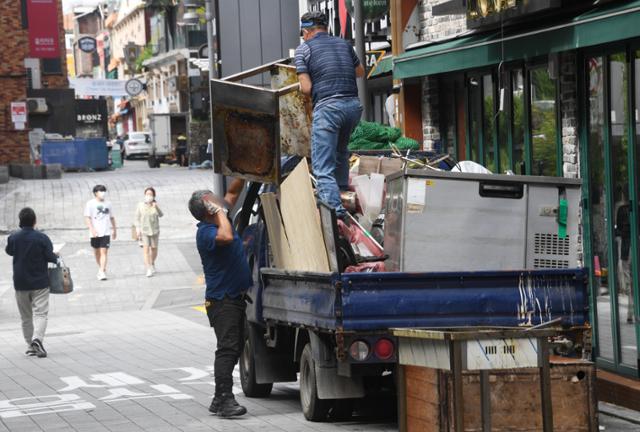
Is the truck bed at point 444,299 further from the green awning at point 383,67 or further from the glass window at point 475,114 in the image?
the green awning at point 383,67

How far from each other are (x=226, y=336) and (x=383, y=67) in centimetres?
858

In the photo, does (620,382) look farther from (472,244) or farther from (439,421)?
(439,421)

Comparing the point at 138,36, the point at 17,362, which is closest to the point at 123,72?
the point at 138,36

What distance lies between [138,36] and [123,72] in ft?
42.7

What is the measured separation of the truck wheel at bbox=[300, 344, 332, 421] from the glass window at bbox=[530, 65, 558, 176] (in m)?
3.96

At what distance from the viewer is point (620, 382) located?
1130cm

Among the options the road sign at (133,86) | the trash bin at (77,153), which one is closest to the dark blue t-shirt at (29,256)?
the trash bin at (77,153)

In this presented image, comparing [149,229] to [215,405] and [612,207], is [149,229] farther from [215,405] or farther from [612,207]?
[215,405]

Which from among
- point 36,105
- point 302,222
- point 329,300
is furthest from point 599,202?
point 36,105

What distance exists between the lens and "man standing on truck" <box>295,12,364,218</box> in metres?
11.0

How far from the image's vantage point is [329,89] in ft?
36.2

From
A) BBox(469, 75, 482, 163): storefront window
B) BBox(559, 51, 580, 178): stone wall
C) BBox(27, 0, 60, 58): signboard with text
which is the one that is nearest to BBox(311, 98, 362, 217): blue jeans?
BBox(559, 51, 580, 178): stone wall

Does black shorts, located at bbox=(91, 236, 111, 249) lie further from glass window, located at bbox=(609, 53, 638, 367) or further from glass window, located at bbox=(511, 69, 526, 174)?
glass window, located at bbox=(609, 53, 638, 367)

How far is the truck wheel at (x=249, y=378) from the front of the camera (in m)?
12.0
